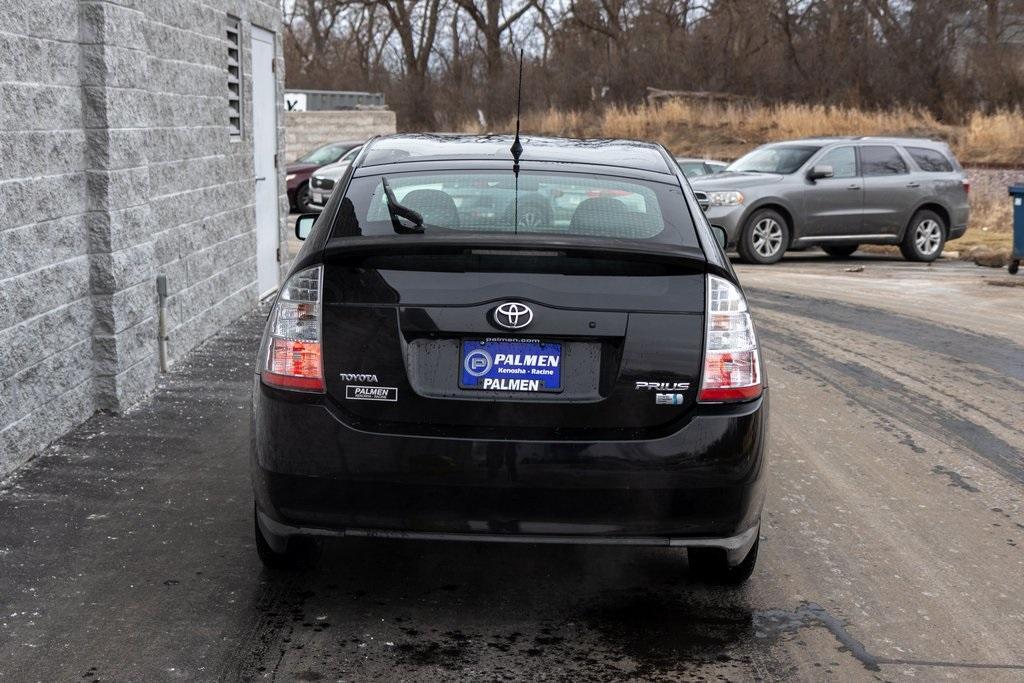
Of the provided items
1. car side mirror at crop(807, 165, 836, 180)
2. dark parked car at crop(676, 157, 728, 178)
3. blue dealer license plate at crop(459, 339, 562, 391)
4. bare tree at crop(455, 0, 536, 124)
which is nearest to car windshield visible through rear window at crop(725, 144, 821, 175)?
car side mirror at crop(807, 165, 836, 180)

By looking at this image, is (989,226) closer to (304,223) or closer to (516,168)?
(304,223)

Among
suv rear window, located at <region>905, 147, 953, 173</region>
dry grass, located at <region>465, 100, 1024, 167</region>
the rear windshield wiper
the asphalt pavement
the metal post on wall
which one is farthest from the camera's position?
dry grass, located at <region>465, 100, 1024, 167</region>

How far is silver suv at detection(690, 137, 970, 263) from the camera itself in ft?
61.4

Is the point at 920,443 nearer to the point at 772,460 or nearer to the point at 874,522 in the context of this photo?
the point at 772,460

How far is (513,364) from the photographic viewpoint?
4238 mm

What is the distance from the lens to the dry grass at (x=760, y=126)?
1280 inches

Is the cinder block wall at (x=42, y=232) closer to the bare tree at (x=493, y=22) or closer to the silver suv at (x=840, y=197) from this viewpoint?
the silver suv at (x=840, y=197)

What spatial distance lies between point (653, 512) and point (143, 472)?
308 cm

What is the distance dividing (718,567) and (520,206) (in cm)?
149

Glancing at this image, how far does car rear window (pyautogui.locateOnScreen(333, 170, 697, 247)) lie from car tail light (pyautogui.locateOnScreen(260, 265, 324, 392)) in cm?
24

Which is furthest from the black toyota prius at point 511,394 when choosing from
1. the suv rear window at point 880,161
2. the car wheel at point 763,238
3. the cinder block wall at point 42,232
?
the suv rear window at point 880,161

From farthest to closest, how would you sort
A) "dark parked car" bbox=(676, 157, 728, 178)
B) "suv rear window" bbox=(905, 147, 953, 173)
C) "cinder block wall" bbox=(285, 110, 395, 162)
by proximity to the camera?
"cinder block wall" bbox=(285, 110, 395, 162) < "dark parked car" bbox=(676, 157, 728, 178) < "suv rear window" bbox=(905, 147, 953, 173)

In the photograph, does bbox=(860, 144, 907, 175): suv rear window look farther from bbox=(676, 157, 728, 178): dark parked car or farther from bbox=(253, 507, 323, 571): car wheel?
bbox=(253, 507, 323, 571): car wheel

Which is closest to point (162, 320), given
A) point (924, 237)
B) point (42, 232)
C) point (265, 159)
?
point (42, 232)
